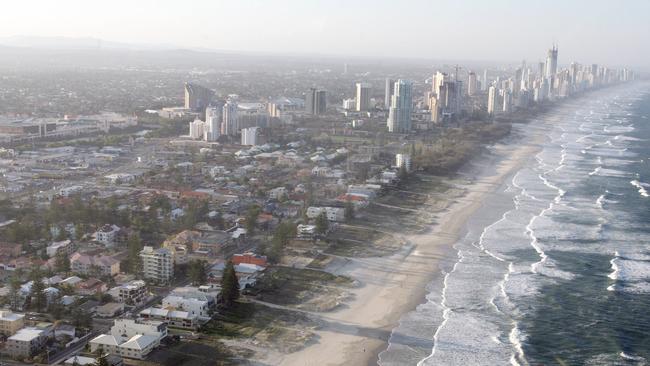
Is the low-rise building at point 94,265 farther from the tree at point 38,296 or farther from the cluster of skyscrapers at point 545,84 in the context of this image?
the cluster of skyscrapers at point 545,84

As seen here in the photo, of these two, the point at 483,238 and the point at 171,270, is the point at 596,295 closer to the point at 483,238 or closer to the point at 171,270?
the point at 483,238

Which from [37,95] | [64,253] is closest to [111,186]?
[64,253]

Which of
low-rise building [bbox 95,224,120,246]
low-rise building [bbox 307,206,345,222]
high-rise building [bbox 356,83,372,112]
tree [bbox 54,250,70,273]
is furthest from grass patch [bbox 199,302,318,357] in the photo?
high-rise building [bbox 356,83,372,112]

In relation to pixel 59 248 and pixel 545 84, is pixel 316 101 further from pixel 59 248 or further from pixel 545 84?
pixel 59 248

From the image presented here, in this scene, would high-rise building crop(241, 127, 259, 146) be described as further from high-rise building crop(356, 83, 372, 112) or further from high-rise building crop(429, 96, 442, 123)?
high-rise building crop(356, 83, 372, 112)

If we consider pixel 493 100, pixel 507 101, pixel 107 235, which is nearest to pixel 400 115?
pixel 493 100
